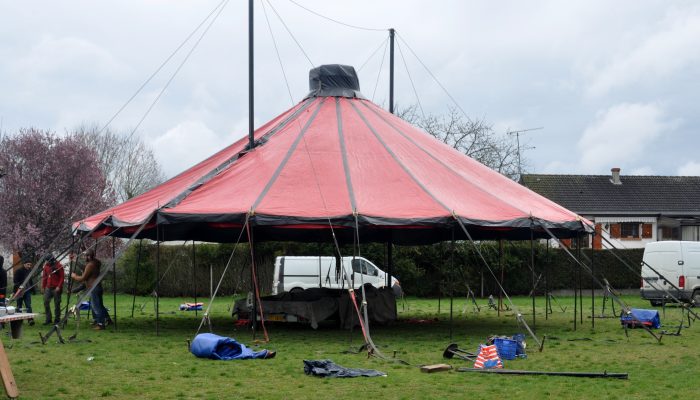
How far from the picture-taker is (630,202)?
4088 centimetres

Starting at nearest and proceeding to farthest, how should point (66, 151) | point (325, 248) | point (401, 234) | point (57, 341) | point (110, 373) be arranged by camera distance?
point (110, 373)
point (57, 341)
point (401, 234)
point (325, 248)
point (66, 151)

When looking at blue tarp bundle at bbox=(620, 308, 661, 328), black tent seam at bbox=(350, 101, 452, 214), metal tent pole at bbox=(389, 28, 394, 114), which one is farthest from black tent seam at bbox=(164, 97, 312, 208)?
blue tarp bundle at bbox=(620, 308, 661, 328)

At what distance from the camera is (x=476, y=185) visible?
1546 centimetres

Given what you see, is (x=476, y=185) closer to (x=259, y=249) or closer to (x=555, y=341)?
(x=555, y=341)

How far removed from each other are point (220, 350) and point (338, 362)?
1.53 m

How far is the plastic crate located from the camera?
1124 centimetres

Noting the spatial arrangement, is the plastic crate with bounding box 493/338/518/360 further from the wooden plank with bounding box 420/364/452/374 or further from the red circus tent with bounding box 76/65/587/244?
the red circus tent with bounding box 76/65/587/244

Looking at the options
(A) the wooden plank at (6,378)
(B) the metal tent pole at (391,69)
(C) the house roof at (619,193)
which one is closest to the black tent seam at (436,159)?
(B) the metal tent pole at (391,69)

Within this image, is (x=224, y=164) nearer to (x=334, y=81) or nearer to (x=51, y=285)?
(x=334, y=81)

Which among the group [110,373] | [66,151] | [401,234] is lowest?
[110,373]

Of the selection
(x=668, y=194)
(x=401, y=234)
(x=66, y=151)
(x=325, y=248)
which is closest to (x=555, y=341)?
(x=401, y=234)

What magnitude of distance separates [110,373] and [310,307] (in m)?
6.23

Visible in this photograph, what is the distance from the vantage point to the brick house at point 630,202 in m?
39.8

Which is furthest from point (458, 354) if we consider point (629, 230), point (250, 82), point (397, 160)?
point (629, 230)
